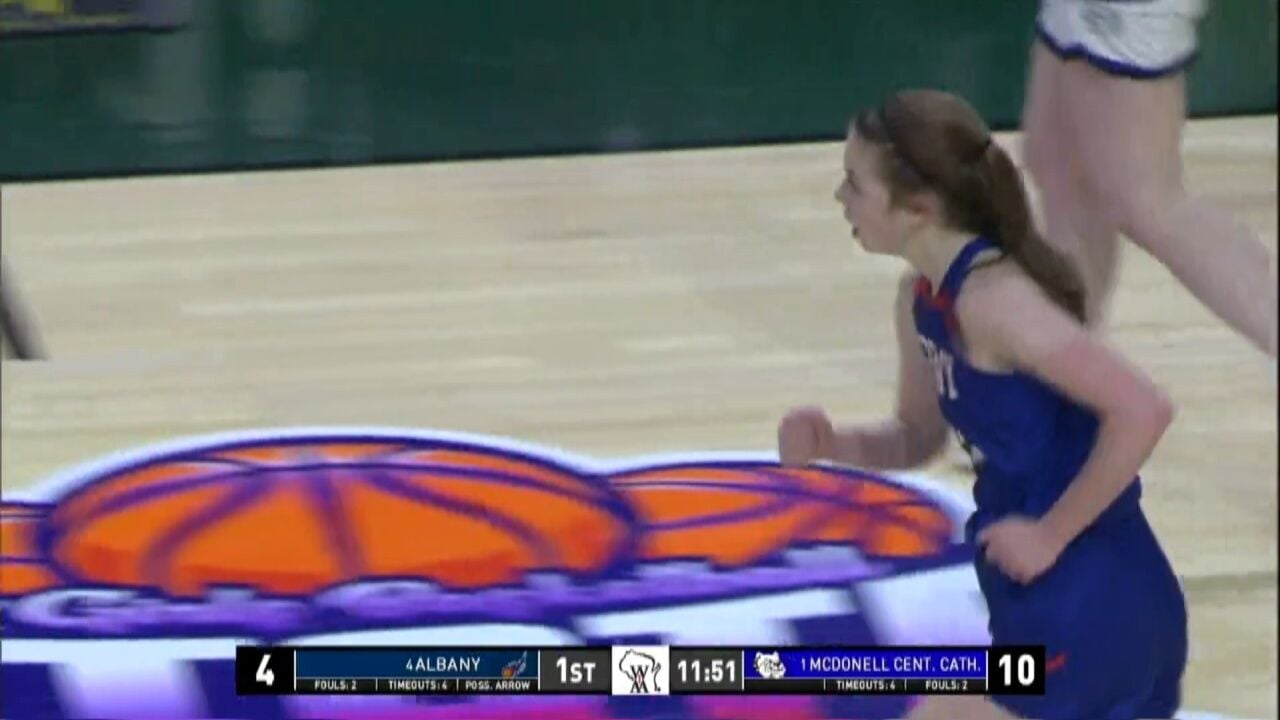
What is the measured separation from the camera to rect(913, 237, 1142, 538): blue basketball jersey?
1177mm

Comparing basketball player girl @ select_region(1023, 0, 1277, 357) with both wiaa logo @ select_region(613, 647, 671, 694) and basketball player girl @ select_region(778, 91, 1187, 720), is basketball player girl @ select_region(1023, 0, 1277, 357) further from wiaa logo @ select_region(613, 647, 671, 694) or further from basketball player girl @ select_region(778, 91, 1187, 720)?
wiaa logo @ select_region(613, 647, 671, 694)

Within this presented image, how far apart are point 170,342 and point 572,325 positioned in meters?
0.33

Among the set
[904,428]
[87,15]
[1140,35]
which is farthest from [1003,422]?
[87,15]

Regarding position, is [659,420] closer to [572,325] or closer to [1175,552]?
[572,325]

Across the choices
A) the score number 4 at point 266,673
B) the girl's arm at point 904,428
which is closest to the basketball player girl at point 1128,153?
the girl's arm at point 904,428

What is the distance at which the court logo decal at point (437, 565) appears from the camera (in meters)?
1.34

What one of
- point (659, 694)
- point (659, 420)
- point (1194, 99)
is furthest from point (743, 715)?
point (1194, 99)

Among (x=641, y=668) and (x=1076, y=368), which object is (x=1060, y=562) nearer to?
(x=1076, y=368)

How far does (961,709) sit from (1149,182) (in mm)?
347

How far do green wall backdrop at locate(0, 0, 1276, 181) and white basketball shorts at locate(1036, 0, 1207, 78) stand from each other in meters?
0.02

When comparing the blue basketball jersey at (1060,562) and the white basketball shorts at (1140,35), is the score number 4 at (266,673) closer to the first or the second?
the blue basketball jersey at (1060,562)

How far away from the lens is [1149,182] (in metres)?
1.27

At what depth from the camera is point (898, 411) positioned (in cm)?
132

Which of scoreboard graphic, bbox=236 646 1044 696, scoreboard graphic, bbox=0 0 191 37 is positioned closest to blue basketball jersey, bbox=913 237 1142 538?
scoreboard graphic, bbox=236 646 1044 696
